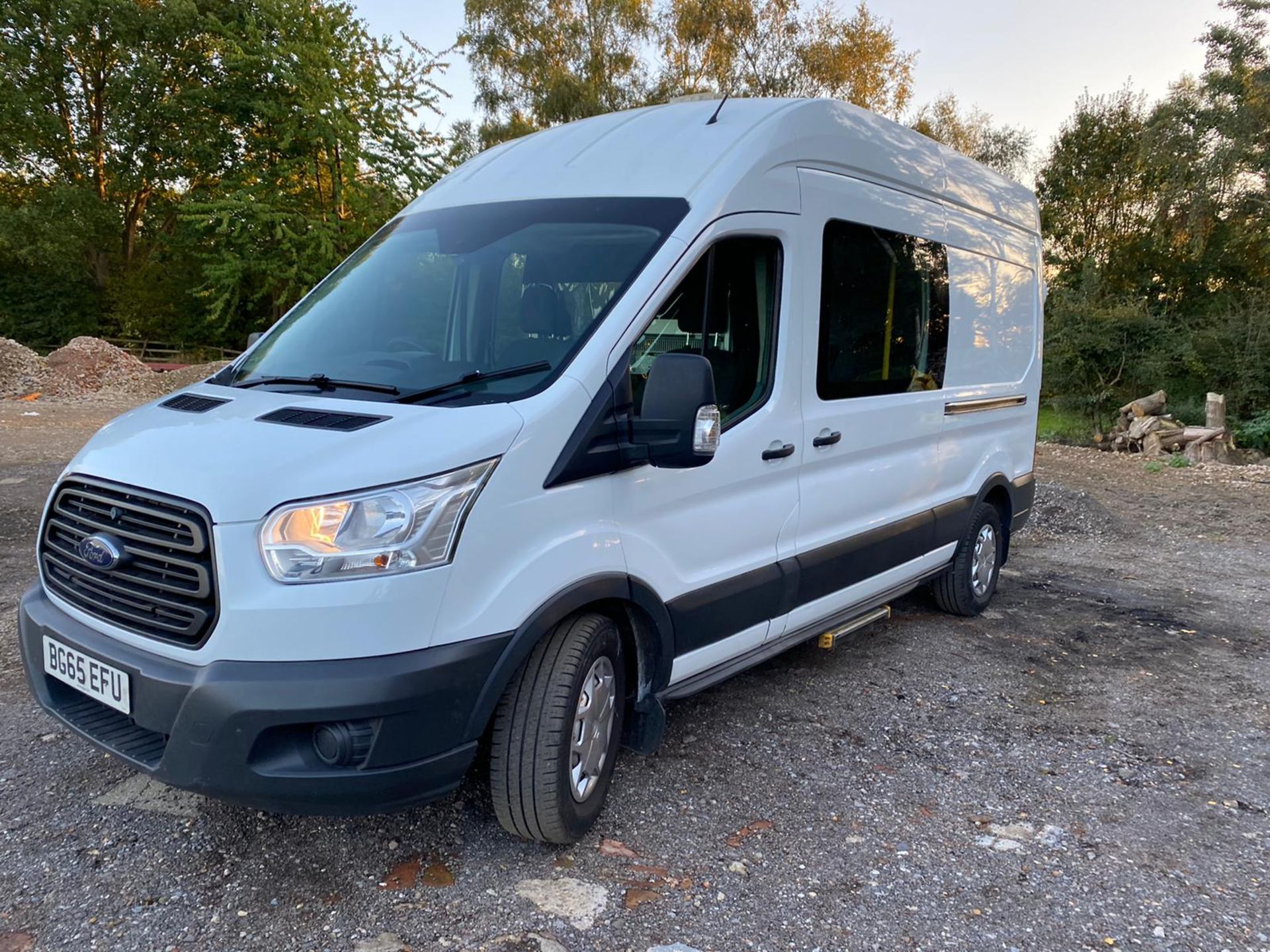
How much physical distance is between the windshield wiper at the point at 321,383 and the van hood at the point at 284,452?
0.37 feet

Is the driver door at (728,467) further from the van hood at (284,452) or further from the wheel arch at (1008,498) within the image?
the wheel arch at (1008,498)

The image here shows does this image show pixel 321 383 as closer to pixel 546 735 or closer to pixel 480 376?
pixel 480 376

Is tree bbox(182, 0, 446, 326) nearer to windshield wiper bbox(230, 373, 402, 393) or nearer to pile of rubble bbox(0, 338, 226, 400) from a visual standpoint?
pile of rubble bbox(0, 338, 226, 400)

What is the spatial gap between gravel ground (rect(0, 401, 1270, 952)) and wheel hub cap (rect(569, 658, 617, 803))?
23 cm

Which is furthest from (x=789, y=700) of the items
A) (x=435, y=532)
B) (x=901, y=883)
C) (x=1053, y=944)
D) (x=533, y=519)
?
(x=435, y=532)

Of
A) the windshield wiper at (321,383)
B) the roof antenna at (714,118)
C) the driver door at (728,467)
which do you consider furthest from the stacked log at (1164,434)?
the windshield wiper at (321,383)

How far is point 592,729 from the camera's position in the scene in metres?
3.02

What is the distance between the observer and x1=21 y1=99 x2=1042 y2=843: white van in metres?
2.40

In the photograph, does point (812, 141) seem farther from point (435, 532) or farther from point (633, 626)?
point (435, 532)

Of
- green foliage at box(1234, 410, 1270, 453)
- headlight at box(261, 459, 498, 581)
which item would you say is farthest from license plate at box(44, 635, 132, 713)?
green foliage at box(1234, 410, 1270, 453)

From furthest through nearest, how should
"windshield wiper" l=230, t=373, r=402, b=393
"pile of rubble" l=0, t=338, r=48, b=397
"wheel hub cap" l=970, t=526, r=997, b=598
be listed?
"pile of rubble" l=0, t=338, r=48, b=397 → "wheel hub cap" l=970, t=526, r=997, b=598 → "windshield wiper" l=230, t=373, r=402, b=393

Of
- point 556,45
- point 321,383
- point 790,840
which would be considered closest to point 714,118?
point 321,383

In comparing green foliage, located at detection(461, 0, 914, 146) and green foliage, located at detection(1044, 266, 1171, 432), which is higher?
green foliage, located at detection(461, 0, 914, 146)

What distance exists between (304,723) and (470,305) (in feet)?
5.14
